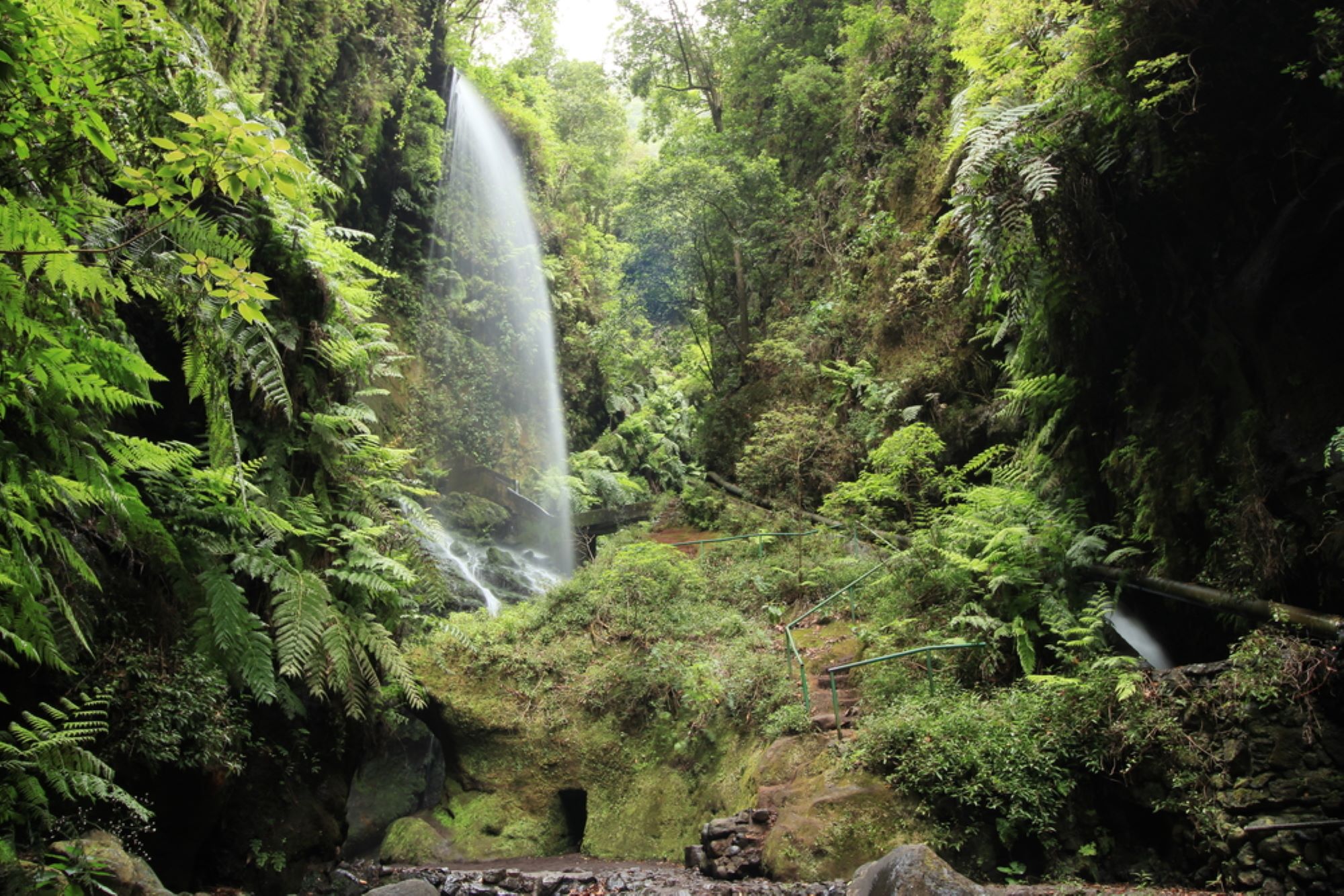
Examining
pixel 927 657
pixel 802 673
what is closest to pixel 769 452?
pixel 802 673

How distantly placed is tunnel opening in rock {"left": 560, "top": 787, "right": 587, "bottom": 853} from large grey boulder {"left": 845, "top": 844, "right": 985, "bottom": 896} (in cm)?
537

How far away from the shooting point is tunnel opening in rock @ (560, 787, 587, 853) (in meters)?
9.07

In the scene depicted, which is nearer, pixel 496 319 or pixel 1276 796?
pixel 1276 796

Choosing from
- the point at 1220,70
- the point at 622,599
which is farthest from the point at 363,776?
the point at 1220,70

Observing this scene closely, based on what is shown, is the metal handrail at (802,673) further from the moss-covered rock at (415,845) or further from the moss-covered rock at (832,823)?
the moss-covered rock at (415,845)

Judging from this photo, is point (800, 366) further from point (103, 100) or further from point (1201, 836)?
point (103, 100)

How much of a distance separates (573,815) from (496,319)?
1118 centimetres

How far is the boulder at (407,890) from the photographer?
5910 millimetres

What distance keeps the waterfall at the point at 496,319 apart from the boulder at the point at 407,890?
33.2 ft

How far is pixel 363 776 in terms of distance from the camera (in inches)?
465

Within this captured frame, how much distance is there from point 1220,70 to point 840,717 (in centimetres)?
572

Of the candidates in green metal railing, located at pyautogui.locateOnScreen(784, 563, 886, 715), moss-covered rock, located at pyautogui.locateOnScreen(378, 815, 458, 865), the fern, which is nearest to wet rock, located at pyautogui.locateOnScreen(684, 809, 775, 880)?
green metal railing, located at pyautogui.locateOnScreen(784, 563, 886, 715)

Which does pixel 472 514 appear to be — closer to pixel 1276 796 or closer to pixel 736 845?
pixel 736 845

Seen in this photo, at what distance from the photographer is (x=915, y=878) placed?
4086mm
